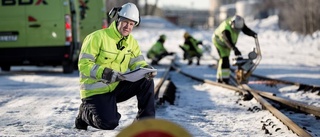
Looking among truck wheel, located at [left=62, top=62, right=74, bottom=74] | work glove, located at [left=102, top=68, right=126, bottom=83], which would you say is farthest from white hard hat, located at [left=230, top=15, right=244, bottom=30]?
work glove, located at [left=102, top=68, right=126, bottom=83]

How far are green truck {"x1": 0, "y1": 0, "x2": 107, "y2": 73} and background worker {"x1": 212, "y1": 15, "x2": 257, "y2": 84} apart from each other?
347cm

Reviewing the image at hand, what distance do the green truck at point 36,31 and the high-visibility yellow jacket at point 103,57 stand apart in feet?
22.6

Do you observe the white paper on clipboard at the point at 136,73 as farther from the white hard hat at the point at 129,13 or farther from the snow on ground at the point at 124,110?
the snow on ground at the point at 124,110

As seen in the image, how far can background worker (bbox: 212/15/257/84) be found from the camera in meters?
11.4

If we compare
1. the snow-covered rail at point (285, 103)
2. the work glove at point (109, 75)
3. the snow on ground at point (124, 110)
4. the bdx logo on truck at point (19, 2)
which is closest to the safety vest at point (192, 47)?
the snow on ground at point (124, 110)

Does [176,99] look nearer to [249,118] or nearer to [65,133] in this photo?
[249,118]

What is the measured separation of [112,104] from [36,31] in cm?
733

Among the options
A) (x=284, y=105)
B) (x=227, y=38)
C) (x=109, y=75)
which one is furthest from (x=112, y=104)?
Answer: (x=227, y=38)

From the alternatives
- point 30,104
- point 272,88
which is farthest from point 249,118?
point 272,88

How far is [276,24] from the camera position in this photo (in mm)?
80438

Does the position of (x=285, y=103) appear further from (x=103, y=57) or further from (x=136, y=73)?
(x=103, y=57)

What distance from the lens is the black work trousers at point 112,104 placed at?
17.6 feet

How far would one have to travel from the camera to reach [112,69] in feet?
16.7

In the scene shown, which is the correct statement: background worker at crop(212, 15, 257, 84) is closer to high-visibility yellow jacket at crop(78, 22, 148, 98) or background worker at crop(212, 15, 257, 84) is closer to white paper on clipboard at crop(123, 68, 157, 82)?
high-visibility yellow jacket at crop(78, 22, 148, 98)
